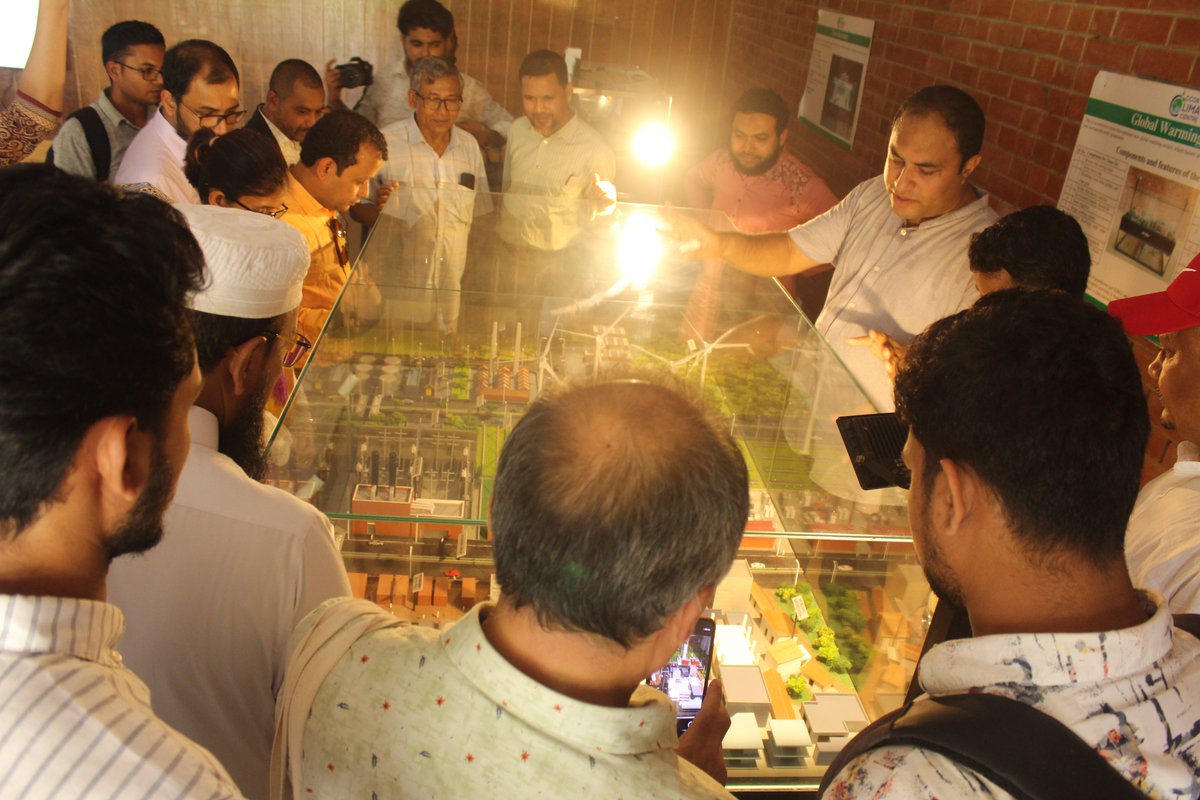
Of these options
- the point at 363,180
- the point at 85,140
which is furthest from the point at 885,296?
the point at 85,140

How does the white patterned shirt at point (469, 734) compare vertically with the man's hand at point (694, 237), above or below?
above

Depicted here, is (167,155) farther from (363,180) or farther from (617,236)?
(617,236)

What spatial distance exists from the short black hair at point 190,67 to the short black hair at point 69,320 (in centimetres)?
A: 305

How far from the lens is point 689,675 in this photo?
6.09 ft

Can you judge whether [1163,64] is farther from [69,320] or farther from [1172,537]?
[69,320]

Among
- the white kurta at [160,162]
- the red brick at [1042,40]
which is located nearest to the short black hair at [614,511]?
the white kurta at [160,162]

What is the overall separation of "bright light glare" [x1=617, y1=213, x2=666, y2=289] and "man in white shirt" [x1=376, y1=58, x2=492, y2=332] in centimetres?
59

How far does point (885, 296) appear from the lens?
330 centimetres

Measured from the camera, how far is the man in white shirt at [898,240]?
299 centimetres

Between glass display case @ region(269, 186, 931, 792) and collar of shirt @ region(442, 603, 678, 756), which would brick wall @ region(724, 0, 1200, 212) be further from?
collar of shirt @ region(442, 603, 678, 756)

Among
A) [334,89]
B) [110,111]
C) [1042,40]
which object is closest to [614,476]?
[1042,40]

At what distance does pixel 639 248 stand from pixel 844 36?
267 cm

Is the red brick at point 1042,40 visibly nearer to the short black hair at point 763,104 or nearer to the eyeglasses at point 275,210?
the short black hair at point 763,104

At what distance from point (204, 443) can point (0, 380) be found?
73cm
